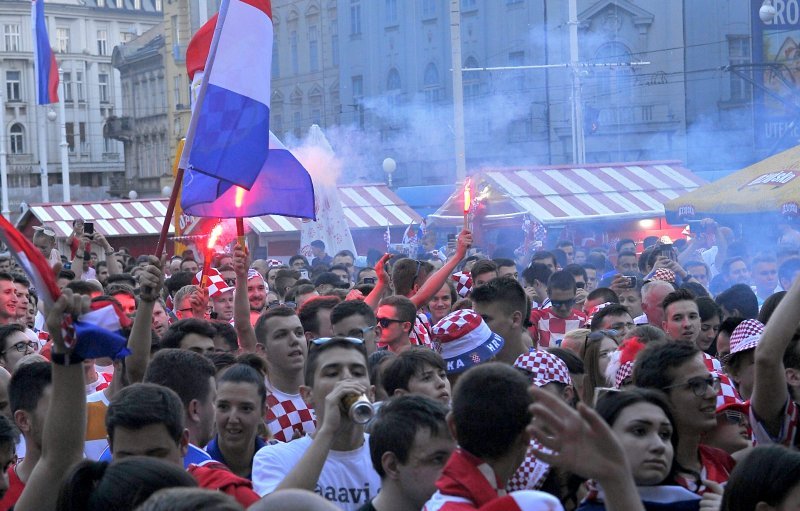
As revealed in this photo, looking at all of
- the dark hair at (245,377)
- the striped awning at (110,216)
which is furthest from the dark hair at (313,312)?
A: the striped awning at (110,216)

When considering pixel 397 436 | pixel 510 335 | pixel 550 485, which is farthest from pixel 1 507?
pixel 510 335

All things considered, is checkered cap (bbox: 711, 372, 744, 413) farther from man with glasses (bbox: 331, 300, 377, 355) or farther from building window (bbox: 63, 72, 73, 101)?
building window (bbox: 63, 72, 73, 101)

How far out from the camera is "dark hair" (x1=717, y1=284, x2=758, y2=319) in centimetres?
876

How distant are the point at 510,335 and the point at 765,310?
136 centimetres

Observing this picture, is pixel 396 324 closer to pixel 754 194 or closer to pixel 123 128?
pixel 754 194

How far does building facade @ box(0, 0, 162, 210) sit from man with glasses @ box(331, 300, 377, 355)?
259 ft

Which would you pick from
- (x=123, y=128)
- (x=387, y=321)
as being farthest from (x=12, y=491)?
(x=123, y=128)

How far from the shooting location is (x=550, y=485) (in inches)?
181

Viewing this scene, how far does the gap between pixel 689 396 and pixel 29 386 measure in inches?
98.3

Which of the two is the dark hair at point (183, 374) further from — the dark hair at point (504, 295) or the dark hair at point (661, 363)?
the dark hair at point (504, 295)

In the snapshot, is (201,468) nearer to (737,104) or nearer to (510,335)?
(510,335)

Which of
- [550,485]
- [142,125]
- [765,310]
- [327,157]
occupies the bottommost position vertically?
[550,485]

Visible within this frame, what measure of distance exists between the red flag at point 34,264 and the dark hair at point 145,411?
0.43m

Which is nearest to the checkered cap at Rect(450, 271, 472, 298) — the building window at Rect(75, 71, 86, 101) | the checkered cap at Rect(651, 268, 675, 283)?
the checkered cap at Rect(651, 268, 675, 283)
